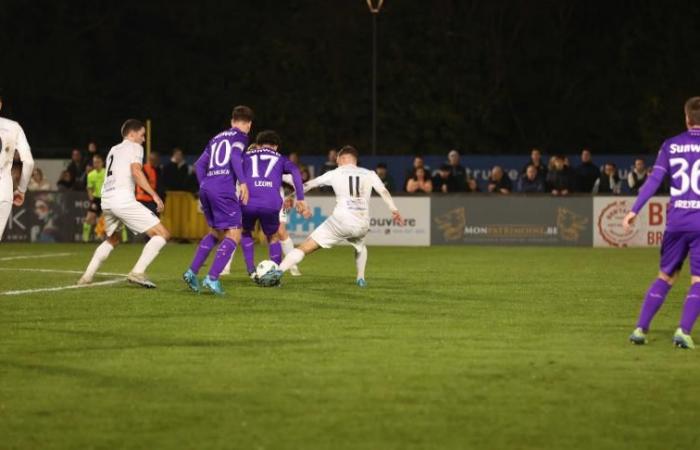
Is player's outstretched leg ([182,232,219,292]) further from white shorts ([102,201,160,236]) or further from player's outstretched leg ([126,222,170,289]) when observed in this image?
white shorts ([102,201,160,236])

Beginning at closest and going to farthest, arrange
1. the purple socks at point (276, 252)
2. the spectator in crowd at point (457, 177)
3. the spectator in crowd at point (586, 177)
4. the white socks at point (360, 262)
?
the white socks at point (360, 262) < the purple socks at point (276, 252) < the spectator in crowd at point (457, 177) < the spectator in crowd at point (586, 177)

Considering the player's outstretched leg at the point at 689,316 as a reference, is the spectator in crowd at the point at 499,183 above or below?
above

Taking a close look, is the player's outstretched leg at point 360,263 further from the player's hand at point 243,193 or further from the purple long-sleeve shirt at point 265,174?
the player's hand at point 243,193

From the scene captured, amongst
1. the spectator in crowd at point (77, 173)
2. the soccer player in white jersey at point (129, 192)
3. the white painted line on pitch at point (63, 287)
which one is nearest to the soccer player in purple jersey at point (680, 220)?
the soccer player in white jersey at point (129, 192)

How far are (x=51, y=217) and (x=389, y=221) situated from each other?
303 inches

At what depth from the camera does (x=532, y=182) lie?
1192 inches

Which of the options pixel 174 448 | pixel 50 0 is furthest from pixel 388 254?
pixel 50 0

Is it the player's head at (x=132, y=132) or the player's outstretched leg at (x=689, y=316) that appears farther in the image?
the player's head at (x=132, y=132)

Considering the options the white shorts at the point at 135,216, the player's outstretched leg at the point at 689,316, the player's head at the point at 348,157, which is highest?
the player's head at the point at 348,157

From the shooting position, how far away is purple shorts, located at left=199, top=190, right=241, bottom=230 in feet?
51.7

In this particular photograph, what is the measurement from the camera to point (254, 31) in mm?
48438

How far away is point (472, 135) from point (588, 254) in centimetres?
2060

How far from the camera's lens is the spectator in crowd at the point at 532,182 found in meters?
30.2

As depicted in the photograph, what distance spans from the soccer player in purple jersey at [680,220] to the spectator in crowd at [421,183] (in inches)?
743
